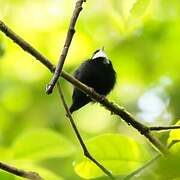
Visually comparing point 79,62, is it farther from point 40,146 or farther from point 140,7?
point 140,7

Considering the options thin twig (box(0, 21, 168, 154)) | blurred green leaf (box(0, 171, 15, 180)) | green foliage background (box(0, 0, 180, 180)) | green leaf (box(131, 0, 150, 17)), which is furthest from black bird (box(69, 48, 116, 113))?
blurred green leaf (box(0, 171, 15, 180))

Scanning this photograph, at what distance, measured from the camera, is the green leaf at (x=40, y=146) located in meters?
2.17

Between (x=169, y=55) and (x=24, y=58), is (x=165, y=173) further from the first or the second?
(x=24, y=58)

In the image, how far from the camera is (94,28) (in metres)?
3.28

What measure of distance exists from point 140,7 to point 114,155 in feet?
1.41

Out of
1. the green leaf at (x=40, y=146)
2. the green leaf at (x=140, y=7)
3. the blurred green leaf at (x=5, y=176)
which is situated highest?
the green leaf at (x=40, y=146)

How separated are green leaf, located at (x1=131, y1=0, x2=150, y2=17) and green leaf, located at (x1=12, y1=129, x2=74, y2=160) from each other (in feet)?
2.50

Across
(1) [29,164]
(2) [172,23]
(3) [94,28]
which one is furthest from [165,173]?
(2) [172,23]

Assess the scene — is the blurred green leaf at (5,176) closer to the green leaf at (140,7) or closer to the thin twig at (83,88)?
the thin twig at (83,88)

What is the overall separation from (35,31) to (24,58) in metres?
0.56

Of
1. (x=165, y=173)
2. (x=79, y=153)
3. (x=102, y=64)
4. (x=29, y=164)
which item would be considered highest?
(x=102, y=64)

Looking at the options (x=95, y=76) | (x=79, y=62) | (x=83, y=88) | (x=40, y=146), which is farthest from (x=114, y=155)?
(x=79, y=62)

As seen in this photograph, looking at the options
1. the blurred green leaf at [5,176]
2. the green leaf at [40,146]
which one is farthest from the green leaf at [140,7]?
the green leaf at [40,146]

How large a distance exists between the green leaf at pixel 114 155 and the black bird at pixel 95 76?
1.02m
